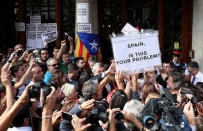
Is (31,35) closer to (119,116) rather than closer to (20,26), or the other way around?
(20,26)

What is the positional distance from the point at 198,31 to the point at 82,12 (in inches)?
139

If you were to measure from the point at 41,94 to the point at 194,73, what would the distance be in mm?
4442

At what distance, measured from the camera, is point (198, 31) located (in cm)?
927

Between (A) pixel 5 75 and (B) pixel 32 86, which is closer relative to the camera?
(B) pixel 32 86

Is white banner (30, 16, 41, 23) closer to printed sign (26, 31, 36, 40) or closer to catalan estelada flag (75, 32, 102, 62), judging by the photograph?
printed sign (26, 31, 36, 40)

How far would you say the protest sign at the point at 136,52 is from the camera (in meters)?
4.67

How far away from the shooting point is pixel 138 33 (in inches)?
186

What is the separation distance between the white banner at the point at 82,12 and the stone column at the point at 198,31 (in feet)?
11.0

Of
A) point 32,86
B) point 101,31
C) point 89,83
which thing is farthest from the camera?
point 101,31

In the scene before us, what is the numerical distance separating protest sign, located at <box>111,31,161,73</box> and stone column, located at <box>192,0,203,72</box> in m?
4.75

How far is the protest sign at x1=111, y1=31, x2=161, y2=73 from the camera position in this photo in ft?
15.3

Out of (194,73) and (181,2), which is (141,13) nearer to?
(181,2)

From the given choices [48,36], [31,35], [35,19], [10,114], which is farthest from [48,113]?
[35,19]

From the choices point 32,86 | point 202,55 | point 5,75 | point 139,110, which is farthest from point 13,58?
point 202,55
